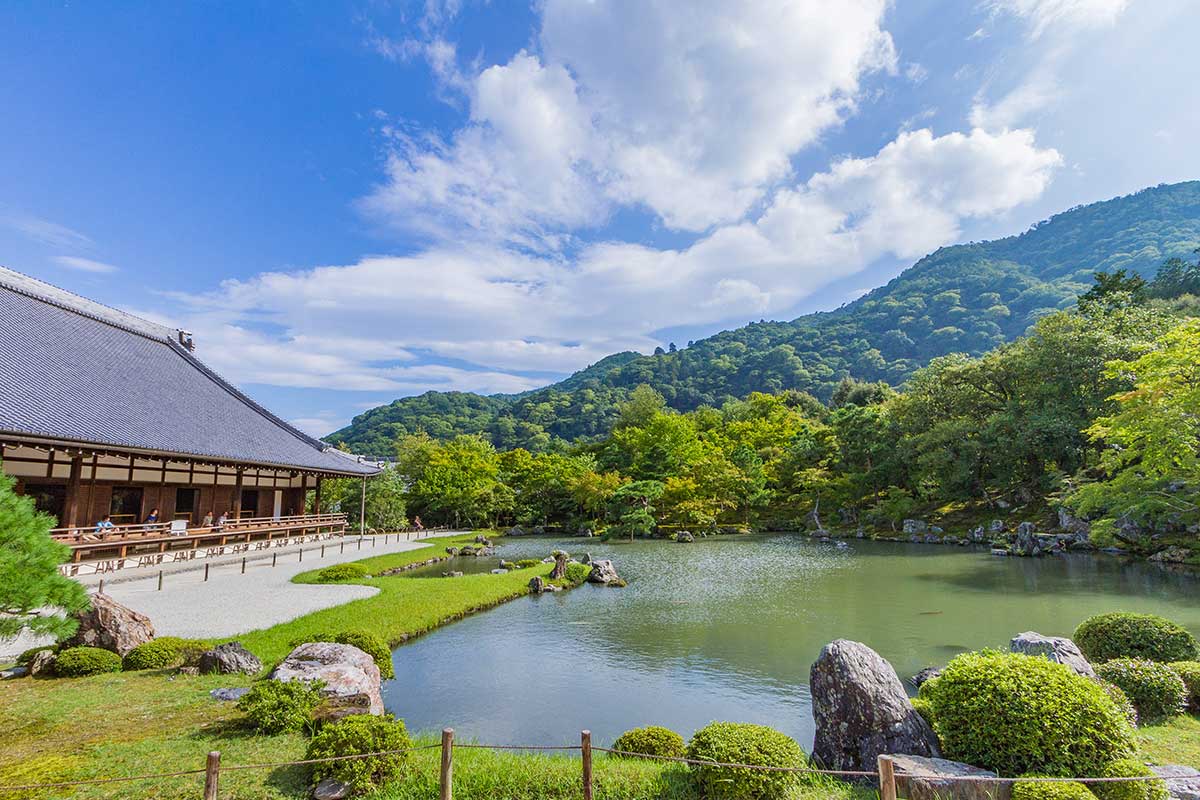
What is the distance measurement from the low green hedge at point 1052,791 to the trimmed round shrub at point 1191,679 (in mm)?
4406

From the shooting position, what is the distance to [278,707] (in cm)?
595

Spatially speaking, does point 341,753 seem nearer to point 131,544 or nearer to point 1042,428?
point 131,544

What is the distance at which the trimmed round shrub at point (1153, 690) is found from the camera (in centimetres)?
659

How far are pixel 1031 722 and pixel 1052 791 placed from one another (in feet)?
2.29

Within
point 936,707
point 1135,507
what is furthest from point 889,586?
point 936,707

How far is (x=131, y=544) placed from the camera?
16.8 m

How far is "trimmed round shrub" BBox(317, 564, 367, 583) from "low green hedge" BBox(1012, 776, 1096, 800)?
16.4m

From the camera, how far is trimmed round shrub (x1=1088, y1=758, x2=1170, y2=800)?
4250 millimetres

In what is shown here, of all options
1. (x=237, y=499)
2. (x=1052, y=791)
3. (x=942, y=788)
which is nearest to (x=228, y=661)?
(x=942, y=788)

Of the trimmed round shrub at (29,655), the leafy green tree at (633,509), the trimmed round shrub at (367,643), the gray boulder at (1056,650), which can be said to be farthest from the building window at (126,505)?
the leafy green tree at (633,509)

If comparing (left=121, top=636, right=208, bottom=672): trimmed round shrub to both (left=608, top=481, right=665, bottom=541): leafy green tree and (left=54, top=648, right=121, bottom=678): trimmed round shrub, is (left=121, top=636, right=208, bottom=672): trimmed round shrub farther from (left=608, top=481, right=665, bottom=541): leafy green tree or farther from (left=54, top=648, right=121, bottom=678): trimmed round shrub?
(left=608, top=481, right=665, bottom=541): leafy green tree

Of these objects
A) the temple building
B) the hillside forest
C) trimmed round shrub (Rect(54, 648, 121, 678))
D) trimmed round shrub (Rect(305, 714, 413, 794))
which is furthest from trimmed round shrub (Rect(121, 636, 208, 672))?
the hillside forest

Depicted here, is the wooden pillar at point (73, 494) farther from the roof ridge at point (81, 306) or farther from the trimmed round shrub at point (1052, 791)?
the trimmed round shrub at point (1052, 791)

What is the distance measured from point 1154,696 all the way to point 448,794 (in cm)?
787
